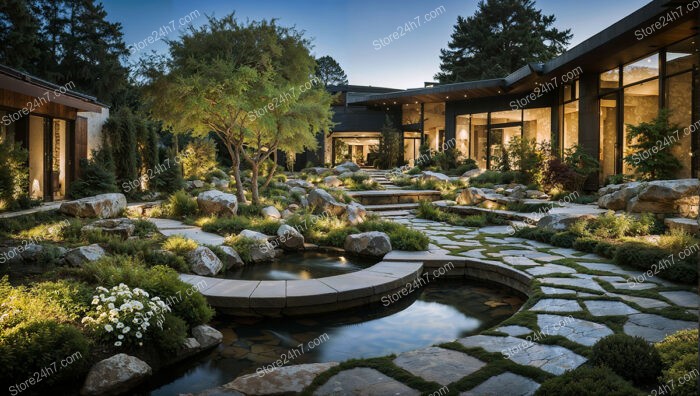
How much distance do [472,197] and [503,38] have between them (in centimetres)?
2090

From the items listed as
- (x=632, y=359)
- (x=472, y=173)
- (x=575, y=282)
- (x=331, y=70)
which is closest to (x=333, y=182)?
(x=472, y=173)

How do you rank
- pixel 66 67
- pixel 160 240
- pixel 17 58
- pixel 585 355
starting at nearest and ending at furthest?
1. pixel 585 355
2. pixel 160 240
3. pixel 17 58
4. pixel 66 67

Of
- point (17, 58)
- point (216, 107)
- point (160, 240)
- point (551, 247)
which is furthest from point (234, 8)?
point (17, 58)

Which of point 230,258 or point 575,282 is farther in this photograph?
point 230,258

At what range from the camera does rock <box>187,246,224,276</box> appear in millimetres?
6507

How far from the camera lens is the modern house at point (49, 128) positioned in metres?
9.98

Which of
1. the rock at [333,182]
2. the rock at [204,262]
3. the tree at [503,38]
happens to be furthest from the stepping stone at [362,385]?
the tree at [503,38]

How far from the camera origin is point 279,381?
3336 mm

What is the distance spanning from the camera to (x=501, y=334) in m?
4.06

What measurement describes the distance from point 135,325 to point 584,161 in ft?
43.9

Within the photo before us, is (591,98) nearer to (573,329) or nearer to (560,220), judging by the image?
(560,220)

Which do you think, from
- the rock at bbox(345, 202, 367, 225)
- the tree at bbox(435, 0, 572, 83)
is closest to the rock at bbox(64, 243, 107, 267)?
the rock at bbox(345, 202, 367, 225)

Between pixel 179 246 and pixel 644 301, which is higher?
pixel 179 246

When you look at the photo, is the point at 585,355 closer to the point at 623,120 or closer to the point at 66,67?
the point at 623,120
